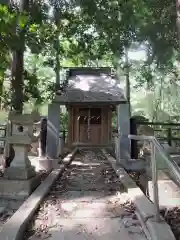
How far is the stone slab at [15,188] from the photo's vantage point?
580 cm

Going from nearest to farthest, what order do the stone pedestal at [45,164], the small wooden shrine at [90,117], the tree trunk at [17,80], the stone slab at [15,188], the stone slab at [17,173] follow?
1. the stone slab at [15,188]
2. the stone slab at [17,173]
3. the tree trunk at [17,80]
4. the stone pedestal at [45,164]
5. the small wooden shrine at [90,117]

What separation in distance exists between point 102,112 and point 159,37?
623 cm

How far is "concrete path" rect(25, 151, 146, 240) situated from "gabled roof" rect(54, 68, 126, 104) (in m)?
5.96

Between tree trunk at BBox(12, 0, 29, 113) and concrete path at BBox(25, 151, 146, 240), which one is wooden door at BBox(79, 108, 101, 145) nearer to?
tree trunk at BBox(12, 0, 29, 113)

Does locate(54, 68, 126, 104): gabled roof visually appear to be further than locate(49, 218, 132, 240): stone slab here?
Yes

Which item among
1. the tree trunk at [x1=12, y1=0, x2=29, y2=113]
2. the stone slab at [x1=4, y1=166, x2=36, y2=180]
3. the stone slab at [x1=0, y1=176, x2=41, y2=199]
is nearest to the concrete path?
the stone slab at [x1=0, y1=176, x2=41, y2=199]

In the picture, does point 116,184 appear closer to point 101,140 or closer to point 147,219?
point 147,219

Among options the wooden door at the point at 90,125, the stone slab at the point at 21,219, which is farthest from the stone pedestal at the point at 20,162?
the wooden door at the point at 90,125

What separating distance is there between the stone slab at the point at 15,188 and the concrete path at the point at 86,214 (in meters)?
0.49

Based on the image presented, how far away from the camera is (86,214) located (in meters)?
4.55

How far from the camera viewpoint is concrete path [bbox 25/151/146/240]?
375cm

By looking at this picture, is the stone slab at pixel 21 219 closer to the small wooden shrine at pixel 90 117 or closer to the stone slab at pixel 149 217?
the stone slab at pixel 149 217

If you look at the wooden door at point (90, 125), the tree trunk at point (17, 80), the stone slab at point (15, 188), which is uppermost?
the tree trunk at point (17, 80)

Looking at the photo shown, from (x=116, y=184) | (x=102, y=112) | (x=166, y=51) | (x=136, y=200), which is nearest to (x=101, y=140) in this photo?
(x=102, y=112)
